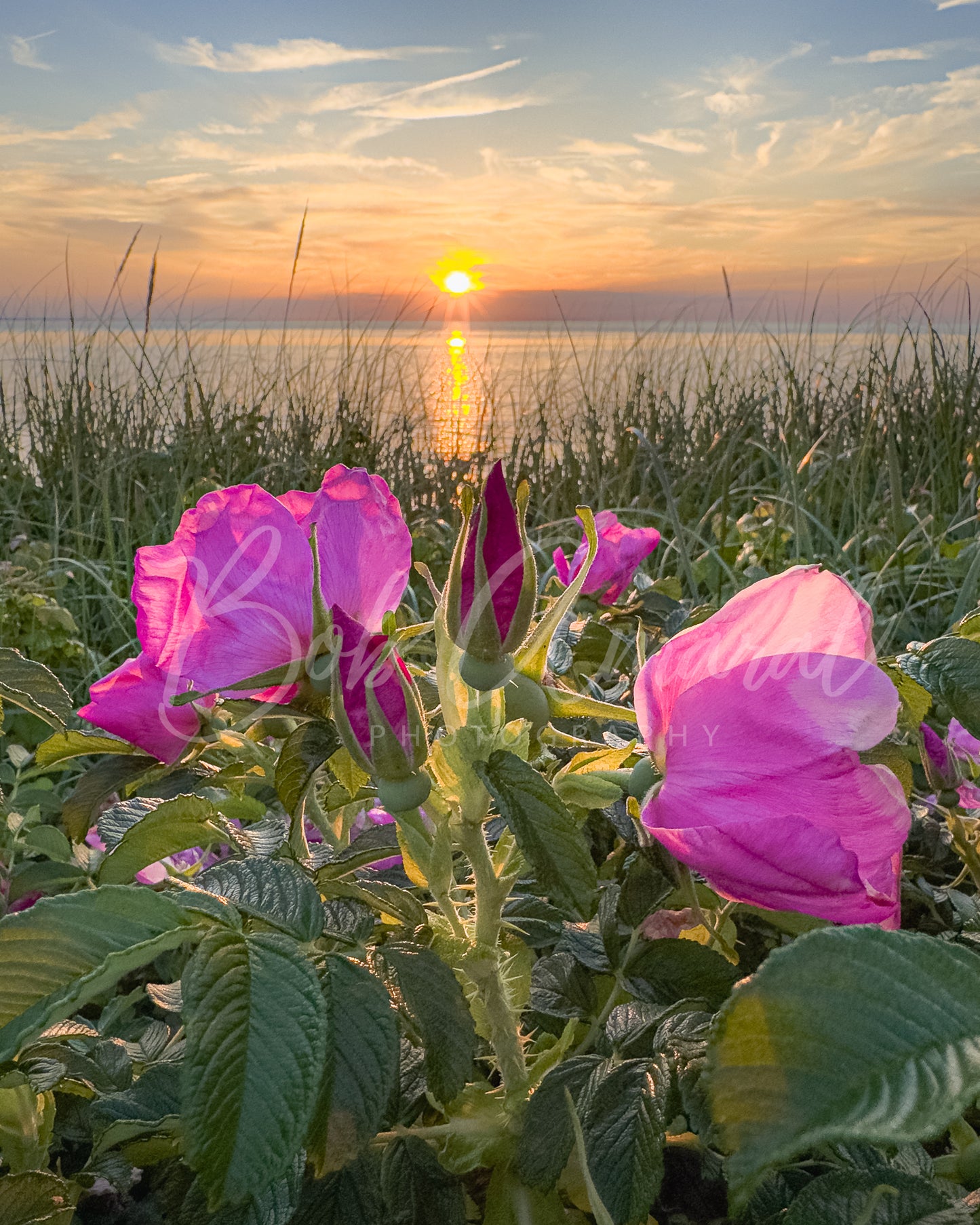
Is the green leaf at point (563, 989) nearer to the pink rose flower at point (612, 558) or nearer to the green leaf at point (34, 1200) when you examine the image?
the green leaf at point (34, 1200)

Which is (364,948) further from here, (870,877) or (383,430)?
(383,430)

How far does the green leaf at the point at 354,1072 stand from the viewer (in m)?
0.39

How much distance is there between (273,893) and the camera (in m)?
0.42

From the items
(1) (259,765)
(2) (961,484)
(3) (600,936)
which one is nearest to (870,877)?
(3) (600,936)

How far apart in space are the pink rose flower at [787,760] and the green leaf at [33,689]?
1.16ft

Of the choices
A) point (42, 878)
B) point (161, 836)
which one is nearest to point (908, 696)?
point (161, 836)

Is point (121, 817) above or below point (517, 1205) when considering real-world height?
above

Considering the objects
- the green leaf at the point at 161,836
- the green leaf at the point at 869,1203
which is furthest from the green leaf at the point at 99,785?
the green leaf at the point at 869,1203

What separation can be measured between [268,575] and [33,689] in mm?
207

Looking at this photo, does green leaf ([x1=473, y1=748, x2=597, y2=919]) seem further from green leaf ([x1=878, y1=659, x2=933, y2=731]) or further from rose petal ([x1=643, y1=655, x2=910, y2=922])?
green leaf ([x1=878, y1=659, x2=933, y2=731])

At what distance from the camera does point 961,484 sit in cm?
376

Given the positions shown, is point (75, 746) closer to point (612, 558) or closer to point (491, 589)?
point (491, 589)

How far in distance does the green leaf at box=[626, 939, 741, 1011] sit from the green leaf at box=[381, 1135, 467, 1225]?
5.3 inches

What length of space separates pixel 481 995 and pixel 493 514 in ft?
0.79
